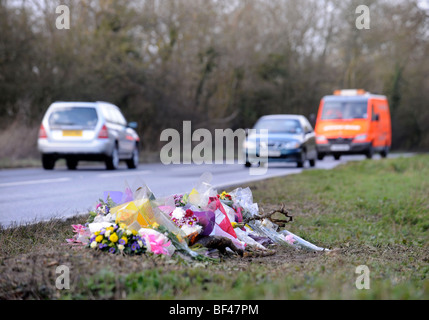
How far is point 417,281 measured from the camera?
18.5ft

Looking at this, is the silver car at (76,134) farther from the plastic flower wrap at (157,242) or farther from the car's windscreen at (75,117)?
the plastic flower wrap at (157,242)

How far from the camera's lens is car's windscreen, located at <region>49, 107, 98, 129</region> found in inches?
782

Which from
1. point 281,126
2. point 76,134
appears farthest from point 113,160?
point 281,126

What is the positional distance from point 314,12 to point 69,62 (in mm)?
21682

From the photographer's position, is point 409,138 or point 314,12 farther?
point 409,138

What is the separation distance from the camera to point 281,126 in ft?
79.3

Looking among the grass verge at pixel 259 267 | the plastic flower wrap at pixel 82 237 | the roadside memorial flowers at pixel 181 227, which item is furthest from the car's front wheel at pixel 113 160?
the plastic flower wrap at pixel 82 237

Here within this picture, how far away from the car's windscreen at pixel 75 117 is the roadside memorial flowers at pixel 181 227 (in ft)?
42.8

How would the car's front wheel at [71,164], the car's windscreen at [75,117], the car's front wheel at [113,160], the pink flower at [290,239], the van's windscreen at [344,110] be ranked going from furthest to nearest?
the van's windscreen at [344,110]
the car's front wheel at [71,164]
the car's front wheel at [113,160]
the car's windscreen at [75,117]
the pink flower at [290,239]

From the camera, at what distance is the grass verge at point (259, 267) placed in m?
4.58

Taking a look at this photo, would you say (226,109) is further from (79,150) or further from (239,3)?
(79,150)

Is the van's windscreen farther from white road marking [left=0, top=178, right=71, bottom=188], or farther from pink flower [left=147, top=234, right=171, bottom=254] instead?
pink flower [left=147, top=234, right=171, bottom=254]

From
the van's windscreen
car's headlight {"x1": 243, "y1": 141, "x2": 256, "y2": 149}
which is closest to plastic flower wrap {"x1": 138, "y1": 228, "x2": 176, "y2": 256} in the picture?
car's headlight {"x1": 243, "y1": 141, "x2": 256, "y2": 149}

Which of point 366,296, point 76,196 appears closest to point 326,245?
point 366,296
